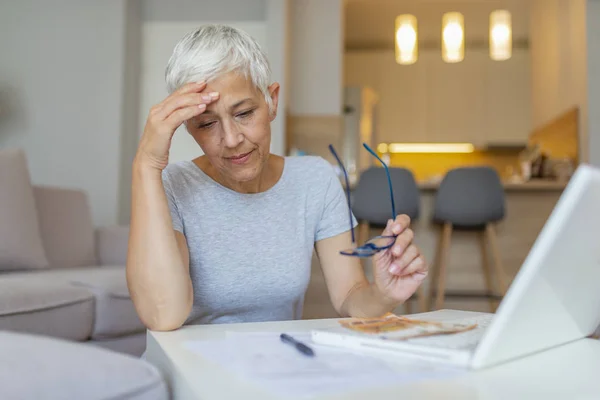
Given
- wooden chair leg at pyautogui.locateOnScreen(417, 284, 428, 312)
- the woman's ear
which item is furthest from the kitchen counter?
the woman's ear

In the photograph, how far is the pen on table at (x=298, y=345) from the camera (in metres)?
0.65

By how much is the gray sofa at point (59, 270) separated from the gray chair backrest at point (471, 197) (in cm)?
189

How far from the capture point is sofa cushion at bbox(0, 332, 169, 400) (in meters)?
0.63

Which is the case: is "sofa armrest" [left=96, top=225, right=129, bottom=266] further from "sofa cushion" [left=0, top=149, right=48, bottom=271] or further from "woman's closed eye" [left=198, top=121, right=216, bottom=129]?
"woman's closed eye" [left=198, top=121, right=216, bottom=129]

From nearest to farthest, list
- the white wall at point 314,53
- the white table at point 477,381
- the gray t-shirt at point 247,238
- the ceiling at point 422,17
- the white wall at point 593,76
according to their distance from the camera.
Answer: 1. the white table at point 477,381
2. the gray t-shirt at point 247,238
3. the white wall at point 593,76
4. the white wall at point 314,53
5. the ceiling at point 422,17

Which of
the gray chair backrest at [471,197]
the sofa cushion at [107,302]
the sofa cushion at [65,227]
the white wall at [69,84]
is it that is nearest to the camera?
the sofa cushion at [107,302]

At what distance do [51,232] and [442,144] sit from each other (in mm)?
4980

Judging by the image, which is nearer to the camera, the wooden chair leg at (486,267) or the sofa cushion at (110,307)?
the sofa cushion at (110,307)

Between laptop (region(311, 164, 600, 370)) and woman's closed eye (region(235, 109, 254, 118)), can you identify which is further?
woman's closed eye (region(235, 109, 254, 118))

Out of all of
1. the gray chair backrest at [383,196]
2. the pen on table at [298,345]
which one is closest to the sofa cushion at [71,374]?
the pen on table at [298,345]

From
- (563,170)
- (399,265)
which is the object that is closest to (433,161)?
(563,170)

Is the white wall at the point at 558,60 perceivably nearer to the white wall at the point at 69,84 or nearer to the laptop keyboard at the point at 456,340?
the white wall at the point at 69,84

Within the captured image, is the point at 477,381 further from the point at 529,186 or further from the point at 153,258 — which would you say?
the point at 529,186

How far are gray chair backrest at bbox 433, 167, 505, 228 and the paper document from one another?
3026mm
